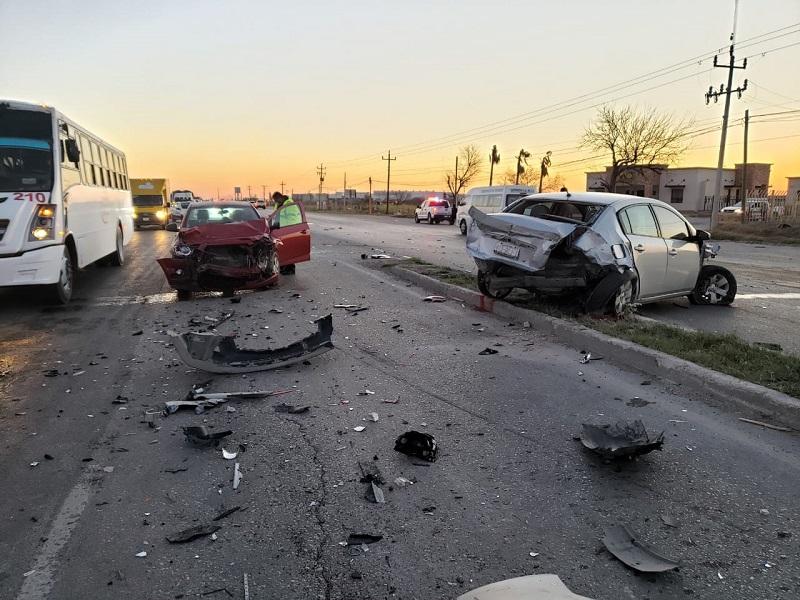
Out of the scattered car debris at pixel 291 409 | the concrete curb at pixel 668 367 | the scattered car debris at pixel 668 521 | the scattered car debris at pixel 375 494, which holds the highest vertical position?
the concrete curb at pixel 668 367

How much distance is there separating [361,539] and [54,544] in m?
1.52

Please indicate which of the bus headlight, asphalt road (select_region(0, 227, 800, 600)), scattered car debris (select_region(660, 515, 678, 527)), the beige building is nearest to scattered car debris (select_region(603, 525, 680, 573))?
asphalt road (select_region(0, 227, 800, 600))

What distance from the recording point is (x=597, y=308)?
7070 millimetres

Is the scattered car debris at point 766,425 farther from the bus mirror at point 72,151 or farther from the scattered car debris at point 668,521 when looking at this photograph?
Result: the bus mirror at point 72,151

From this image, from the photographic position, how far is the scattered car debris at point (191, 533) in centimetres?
279

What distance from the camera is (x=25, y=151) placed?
869 cm

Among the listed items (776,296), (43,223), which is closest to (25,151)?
(43,223)

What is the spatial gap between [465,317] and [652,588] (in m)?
5.59

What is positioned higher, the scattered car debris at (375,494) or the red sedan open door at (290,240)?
the red sedan open door at (290,240)

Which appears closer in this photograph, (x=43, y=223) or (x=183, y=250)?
(x=43, y=223)

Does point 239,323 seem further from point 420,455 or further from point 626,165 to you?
point 626,165

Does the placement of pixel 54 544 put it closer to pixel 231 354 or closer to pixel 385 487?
pixel 385 487

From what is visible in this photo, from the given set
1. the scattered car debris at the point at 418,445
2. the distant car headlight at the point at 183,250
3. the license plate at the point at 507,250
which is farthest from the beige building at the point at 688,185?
the scattered car debris at the point at 418,445

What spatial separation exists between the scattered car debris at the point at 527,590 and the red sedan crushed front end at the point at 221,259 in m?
7.75
